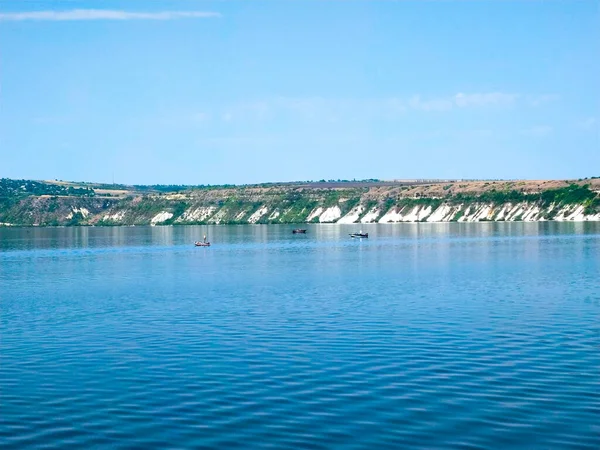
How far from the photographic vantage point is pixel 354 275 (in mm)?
65500

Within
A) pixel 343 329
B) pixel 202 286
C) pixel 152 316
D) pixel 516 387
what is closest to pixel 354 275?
pixel 202 286

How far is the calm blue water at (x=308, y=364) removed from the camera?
2108cm

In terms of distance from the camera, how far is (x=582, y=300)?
44250mm

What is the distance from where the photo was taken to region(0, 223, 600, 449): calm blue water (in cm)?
2108

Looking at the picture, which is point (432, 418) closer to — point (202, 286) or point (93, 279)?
point (202, 286)

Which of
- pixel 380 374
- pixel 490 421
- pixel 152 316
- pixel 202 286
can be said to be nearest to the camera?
pixel 490 421

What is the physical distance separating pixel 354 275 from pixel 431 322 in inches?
1100

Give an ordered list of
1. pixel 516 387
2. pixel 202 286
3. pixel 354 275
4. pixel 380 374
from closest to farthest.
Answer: pixel 516 387
pixel 380 374
pixel 202 286
pixel 354 275

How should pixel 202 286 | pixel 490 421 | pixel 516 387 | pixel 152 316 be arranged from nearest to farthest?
pixel 490 421 < pixel 516 387 < pixel 152 316 < pixel 202 286

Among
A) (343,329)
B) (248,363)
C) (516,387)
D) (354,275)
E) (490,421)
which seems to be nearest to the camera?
(490,421)

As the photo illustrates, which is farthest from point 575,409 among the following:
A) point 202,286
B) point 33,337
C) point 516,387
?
point 202,286

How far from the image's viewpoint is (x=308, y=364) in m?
28.7

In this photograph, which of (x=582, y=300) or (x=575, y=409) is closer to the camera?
(x=575, y=409)

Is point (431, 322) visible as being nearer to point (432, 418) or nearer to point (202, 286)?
point (432, 418)
